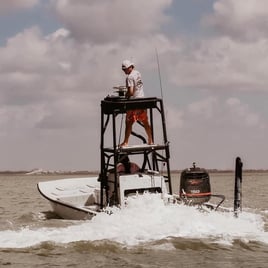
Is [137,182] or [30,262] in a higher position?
[137,182]

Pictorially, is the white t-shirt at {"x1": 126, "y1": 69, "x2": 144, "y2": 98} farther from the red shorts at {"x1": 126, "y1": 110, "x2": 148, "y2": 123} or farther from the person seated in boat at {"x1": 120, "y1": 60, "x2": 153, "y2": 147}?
the red shorts at {"x1": 126, "y1": 110, "x2": 148, "y2": 123}

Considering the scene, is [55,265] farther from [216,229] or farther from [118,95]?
[118,95]

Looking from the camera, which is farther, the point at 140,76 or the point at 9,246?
the point at 140,76

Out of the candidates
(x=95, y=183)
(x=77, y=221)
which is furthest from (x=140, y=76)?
(x=95, y=183)

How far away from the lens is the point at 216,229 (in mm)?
14734

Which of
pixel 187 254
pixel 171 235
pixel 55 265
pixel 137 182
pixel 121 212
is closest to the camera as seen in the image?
pixel 55 265

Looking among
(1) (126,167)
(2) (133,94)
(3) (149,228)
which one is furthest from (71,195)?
(3) (149,228)

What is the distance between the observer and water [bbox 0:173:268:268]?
12.2 metres

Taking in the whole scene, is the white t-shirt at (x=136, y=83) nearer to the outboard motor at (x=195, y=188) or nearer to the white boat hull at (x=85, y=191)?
the white boat hull at (x=85, y=191)

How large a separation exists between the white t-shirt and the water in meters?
2.93

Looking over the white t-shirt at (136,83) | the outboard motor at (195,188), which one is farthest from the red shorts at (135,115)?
the outboard motor at (195,188)

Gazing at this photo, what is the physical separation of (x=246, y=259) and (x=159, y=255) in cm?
175

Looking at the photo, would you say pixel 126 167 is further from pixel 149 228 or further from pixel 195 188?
pixel 149 228

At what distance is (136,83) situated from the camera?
55.9 ft
